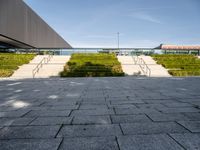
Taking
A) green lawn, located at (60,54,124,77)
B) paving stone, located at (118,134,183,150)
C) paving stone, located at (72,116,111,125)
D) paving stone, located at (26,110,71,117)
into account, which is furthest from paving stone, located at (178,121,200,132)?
green lawn, located at (60,54,124,77)

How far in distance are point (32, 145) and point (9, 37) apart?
28834mm

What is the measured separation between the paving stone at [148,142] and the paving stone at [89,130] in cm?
29

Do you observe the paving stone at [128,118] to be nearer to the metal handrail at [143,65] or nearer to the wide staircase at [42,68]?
the wide staircase at [42,68]

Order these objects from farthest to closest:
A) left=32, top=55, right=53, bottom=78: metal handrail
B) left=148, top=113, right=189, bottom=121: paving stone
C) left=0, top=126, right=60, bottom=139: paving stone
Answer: left=32, top=55, right=53, bottom=78: metal handrail, left=148, top=113, right=189, bottom=121: paving stone, left=0, top=126, right=60, bottom=139: paving stone

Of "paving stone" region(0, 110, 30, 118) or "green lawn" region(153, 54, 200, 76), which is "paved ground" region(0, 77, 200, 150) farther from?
"green lawn" region(153, 54, 200, 76)

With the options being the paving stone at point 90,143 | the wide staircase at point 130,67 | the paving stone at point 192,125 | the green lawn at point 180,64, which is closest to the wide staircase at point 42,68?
the wide staircase at point 130,67

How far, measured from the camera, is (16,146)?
7.66 ft

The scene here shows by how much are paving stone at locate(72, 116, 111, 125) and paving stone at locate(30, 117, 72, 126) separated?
16cm

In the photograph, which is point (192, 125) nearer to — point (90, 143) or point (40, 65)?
point (90, 143)

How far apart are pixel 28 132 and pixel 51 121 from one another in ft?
2.00

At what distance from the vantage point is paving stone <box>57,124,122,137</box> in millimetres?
2703

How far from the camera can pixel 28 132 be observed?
2826mm

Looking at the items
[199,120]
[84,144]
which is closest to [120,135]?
[84,144]

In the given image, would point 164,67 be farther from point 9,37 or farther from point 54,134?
point 9,37
